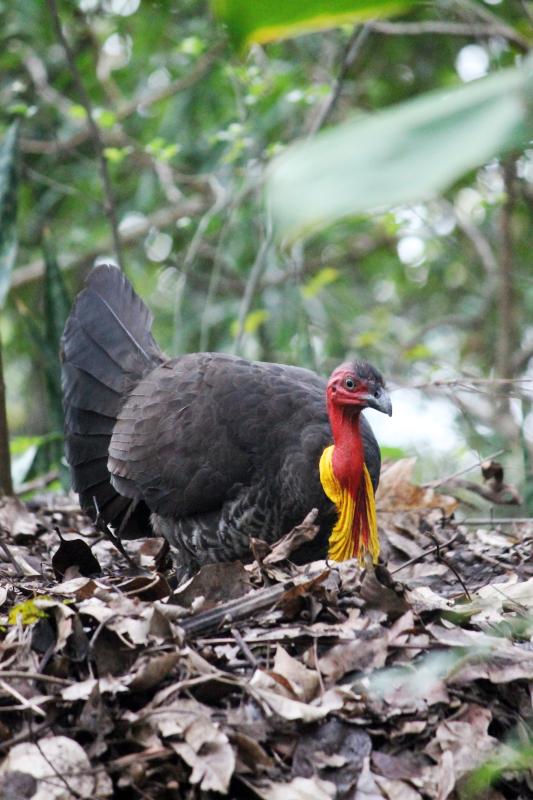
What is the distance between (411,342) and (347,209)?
6685 millimetres

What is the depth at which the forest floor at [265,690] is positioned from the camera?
1996 millimetres

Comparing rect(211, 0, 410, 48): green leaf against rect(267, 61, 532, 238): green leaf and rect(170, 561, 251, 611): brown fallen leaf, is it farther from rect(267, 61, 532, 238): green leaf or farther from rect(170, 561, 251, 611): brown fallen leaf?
rect(170, 561, 251, 611): brown fallen leaf

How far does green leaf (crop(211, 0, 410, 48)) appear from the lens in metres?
0.57

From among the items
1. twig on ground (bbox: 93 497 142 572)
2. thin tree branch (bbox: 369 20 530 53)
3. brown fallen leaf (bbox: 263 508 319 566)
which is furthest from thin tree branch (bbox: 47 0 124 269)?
brown fallen leaf (bbox: 263 508 319 566)

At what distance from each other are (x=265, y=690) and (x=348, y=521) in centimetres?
140

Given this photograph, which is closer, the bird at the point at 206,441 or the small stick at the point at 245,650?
the small stick at the point at 245,650

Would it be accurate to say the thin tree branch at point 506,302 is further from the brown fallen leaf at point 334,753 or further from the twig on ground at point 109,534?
the brown fallen leaf at point 334,753

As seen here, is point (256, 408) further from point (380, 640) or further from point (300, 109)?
point (300, 109)

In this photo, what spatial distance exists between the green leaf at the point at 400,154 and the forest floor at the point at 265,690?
126 cm

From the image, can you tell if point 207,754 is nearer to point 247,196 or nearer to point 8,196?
point 8,196

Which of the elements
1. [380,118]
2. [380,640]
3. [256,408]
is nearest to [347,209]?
[380,118]

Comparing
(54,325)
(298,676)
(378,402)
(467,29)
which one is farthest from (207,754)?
(467,29)

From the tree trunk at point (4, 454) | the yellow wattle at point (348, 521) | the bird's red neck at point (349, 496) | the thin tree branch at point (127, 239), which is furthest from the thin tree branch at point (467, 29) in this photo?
the tree trunk at point (4, 454)

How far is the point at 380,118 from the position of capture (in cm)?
57
